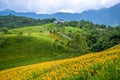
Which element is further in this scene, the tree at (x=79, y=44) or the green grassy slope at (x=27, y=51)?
the tree at (x=79, y=44)

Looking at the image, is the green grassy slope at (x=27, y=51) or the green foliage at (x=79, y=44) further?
the green foliage at (x=79, y=44)

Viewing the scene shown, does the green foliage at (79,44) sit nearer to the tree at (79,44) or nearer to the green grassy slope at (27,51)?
the tree at (79,44)

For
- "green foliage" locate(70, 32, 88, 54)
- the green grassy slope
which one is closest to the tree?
"green foliage" locate(70, 32, 88, 54)

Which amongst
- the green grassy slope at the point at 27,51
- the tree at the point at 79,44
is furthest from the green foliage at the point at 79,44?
the green grassy slope at the point at 27,51

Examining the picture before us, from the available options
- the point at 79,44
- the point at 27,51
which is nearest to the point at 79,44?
the point at 79,44

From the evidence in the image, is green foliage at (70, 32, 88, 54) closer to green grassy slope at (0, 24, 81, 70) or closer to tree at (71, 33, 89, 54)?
tree at (71, 33, 89, 54)

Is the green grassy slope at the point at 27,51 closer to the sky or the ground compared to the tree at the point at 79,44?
closer to the ground

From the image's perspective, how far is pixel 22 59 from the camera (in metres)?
139

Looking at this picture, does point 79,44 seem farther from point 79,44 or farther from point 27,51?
point 27,51

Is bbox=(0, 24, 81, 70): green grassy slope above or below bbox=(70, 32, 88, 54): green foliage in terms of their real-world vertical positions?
below

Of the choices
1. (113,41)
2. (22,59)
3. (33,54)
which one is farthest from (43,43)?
(113,41)

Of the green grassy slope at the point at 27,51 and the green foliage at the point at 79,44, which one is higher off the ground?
the green foliage at the point at 79,44

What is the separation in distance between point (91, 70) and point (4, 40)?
16418cm

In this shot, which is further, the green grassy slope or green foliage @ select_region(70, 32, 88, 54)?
green foliage @ select_region(70, 32, 88, 54)
